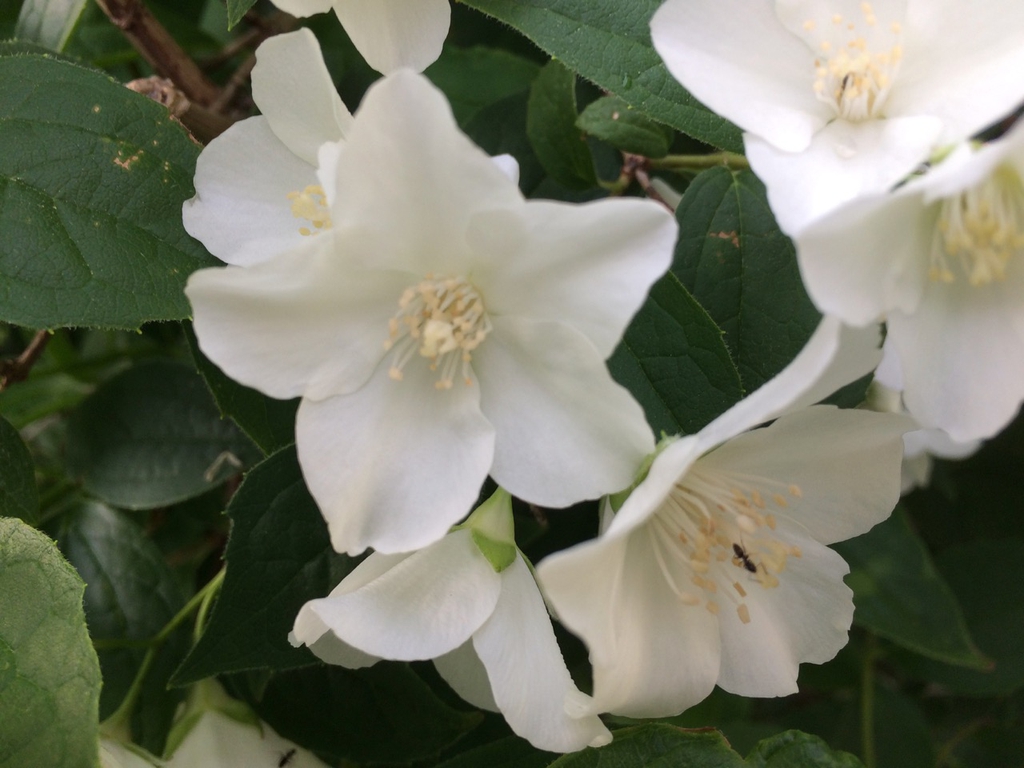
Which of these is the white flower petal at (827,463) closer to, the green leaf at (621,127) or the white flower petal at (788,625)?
the white flower petal at (788,625)

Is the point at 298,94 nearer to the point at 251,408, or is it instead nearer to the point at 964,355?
the point at 251,408

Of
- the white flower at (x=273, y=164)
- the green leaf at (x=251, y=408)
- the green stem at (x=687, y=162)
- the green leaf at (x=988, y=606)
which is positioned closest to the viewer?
the white flower at (x=273, y=164)

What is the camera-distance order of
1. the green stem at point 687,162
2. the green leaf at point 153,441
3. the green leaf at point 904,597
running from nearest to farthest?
1. the green stem at point 687,162
2. the green leaf at point 153,441
3. the green leaf at point 904,597

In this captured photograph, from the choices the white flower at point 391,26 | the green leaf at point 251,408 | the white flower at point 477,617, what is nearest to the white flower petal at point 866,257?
the white flower at point 477,617

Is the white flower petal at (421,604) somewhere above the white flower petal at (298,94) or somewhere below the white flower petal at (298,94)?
below

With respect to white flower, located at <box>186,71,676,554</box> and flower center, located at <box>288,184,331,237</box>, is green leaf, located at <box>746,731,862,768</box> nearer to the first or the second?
white flower, located at <box>186,71,676,554</box>

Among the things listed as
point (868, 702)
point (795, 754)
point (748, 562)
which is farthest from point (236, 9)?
point (868, 702)
